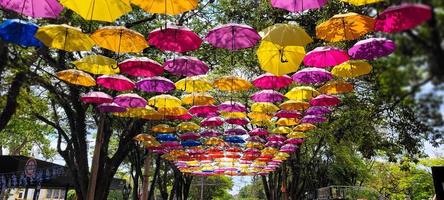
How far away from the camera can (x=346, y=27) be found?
22.1 ft

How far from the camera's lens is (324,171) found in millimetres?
31359

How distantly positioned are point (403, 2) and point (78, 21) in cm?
958

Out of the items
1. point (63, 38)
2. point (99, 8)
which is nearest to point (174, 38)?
point (99, 8)

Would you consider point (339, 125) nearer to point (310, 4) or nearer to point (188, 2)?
point (310, 4)

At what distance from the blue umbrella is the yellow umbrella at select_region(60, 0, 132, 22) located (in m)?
0.71

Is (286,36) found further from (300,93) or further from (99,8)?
(300,93)

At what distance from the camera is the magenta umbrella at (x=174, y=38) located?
7.03 metres

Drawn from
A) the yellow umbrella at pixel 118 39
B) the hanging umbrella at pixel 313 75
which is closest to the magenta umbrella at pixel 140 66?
the yellow umbrella at pixel 118 39

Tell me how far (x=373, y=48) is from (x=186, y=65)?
364cm

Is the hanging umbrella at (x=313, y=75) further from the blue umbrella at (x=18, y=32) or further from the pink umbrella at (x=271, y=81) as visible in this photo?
the blue umbrella at (x=18, y=32)

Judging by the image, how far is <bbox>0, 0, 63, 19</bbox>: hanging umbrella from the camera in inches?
262

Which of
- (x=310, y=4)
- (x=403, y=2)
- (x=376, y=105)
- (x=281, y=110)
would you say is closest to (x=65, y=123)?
(x=281, y=110)

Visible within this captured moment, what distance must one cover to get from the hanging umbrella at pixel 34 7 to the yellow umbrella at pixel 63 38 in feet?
0.80

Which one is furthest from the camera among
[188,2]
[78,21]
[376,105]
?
[376,105]
